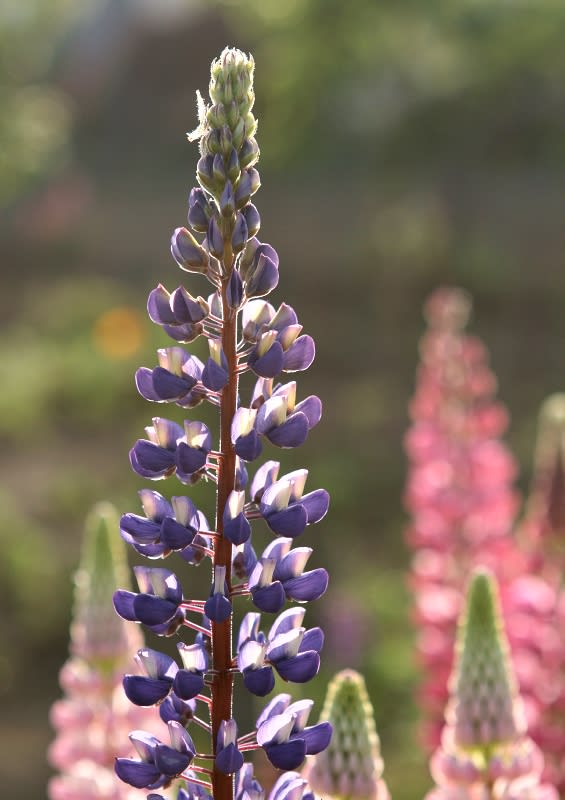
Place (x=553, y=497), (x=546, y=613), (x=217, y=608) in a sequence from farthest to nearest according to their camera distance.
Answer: (x=553, y=497) → (x=546, y=613) → (x=217, y=608)

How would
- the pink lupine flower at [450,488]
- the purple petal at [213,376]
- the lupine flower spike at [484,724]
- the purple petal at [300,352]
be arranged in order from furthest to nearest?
the pink lupine flower at [450,488]
the lupine flower spike at [484,724]
the purple petal at [300,352]
the purple petal at [213,376]

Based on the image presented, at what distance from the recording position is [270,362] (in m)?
1.59

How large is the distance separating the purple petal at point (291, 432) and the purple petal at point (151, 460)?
0.14 meters

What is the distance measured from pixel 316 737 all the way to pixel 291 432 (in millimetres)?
421

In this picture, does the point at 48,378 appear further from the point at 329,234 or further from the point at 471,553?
the point at 471,553

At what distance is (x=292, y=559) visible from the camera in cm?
167

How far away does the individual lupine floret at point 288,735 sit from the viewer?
160cm

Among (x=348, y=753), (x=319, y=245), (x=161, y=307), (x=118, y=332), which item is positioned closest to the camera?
(x=161, y=307)

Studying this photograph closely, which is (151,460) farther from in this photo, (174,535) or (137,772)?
(137,772)

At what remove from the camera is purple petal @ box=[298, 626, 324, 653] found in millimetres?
1678

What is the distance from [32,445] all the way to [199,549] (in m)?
12.4

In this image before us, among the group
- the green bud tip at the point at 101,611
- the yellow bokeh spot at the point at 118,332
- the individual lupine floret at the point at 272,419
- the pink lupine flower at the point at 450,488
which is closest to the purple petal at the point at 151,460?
the individual lupine floret at the point at 272,419

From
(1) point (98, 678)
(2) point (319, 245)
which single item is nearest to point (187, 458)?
(1) point (98, 678)

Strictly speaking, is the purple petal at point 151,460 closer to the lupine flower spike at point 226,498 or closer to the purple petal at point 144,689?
the lupine flower spike at point 226,498
